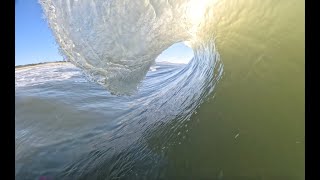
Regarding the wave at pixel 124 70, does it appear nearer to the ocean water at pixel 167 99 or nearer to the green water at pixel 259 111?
the ocean water at pixel 167 99

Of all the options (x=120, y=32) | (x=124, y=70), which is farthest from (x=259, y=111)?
(x=120, y=32)

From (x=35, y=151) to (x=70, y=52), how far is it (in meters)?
0.67

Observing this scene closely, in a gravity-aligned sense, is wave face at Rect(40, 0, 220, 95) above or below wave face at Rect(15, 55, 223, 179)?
above

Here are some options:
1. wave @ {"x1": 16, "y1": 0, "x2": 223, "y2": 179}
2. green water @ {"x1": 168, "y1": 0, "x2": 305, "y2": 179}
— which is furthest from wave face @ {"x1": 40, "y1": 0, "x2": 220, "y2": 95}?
green water @ {"x1": 168, "y1": 0, "x2": 305, "y2": 179}

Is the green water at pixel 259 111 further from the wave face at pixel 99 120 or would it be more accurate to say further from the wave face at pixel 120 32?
the wave face at pixel 120 32

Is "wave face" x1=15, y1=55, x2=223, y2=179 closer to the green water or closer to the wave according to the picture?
the wave

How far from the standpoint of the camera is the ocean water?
259cm

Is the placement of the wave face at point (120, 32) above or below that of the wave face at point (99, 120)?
above

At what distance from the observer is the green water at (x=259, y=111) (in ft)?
8.41

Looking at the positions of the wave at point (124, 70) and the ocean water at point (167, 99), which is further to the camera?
the wave at point (124, 70)

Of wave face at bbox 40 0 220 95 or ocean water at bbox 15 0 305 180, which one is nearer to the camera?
ocean water at bbox 15 0 305 180

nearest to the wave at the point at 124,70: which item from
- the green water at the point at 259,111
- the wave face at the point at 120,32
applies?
the wave face at the point at 120,32

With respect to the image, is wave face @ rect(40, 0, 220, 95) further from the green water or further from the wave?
the green water

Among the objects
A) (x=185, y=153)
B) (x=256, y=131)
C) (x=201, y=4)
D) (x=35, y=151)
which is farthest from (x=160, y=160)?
(x=201, y=4)
